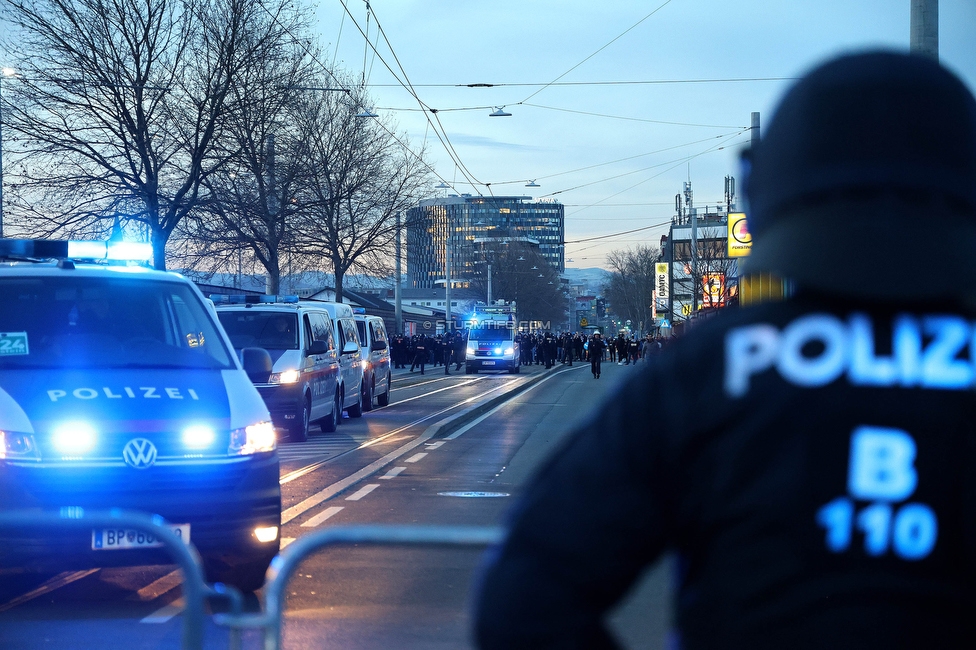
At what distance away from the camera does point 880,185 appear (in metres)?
1.31

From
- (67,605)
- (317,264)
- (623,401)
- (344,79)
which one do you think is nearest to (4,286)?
(67,605)

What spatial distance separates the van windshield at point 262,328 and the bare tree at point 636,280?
91.3 meters

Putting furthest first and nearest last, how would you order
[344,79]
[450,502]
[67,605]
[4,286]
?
[344,79] < [450,502] < [4,286] < [67,605]

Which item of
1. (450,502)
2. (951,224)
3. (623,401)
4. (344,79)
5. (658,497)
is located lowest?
(450,502)

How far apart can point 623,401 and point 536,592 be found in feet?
0.81

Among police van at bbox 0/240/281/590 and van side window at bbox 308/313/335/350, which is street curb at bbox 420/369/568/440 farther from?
police van at bbox 0/240/281/590

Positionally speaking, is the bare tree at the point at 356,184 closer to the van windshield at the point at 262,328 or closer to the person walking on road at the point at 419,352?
the person walking on road at the point at 419,352

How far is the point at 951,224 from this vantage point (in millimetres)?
1313

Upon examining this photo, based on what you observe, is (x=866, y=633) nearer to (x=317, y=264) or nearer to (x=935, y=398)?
(x=935, y=398)

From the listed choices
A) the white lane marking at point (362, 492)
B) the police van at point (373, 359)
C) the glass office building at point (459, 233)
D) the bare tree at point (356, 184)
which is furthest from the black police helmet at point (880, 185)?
the glass office building at point (459, 233)

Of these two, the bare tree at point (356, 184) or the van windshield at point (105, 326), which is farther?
the bare tree at point (356, 184)

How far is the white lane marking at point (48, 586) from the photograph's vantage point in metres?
6.12

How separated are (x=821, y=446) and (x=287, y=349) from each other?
51.8 ft

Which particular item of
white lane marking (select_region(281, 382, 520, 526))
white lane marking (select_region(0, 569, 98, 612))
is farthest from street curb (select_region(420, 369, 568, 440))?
white lane marking (select_region(0, 569, 98, 612))
